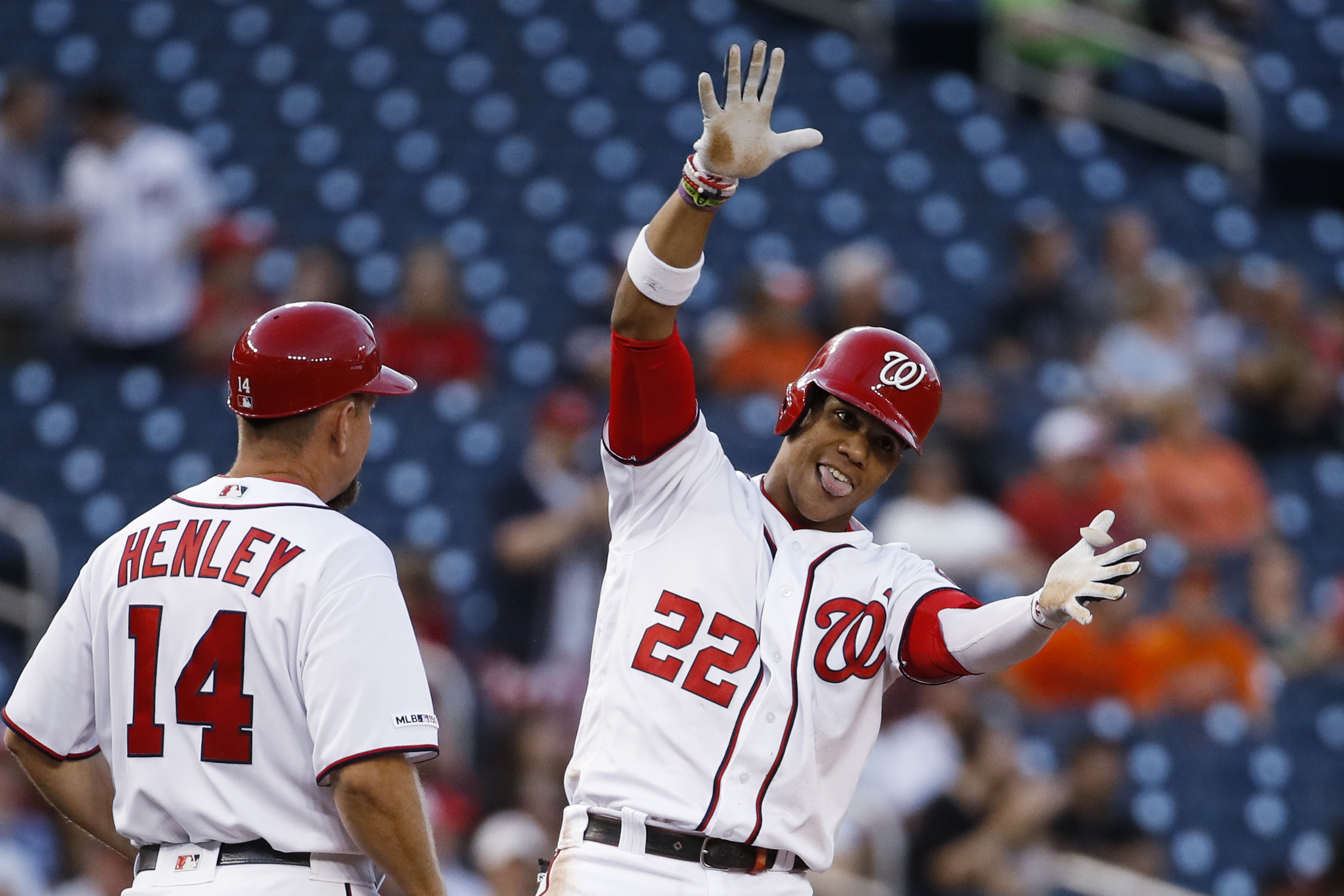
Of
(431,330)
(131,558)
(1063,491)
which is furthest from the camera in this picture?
(431,330)

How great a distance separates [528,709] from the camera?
6602 mm

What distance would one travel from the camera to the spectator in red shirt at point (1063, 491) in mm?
7473

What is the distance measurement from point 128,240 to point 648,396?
604 cm

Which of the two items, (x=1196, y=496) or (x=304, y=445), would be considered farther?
(x=1196, y=496)

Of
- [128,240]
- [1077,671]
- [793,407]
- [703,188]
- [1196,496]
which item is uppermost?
[703,188]

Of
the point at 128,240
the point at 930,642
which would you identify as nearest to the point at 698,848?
the point at 930,642

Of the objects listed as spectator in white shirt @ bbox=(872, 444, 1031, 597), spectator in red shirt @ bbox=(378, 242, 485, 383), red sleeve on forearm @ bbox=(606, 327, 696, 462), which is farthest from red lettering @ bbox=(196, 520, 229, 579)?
spectator in red shirt @ bbox=(378, 242, 485, 383)

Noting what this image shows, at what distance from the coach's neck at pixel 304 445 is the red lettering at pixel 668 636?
0.65 m

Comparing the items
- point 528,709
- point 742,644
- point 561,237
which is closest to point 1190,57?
point 561,237

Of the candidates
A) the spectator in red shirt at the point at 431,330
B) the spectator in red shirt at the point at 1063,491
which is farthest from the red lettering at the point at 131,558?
the spectator in red shirt at the point at 431,330

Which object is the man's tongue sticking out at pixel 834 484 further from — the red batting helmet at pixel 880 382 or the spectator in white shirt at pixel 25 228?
the spectator in white shirt at pixel 25 228

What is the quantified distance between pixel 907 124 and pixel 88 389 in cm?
497

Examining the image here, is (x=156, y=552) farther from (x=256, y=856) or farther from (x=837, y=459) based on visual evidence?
(x=837, y=459)

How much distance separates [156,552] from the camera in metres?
2.96
